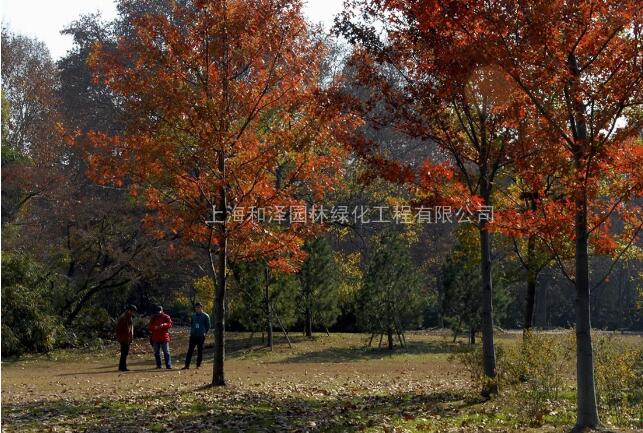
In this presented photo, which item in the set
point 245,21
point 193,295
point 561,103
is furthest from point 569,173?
point 193,295

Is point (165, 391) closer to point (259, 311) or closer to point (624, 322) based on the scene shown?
point (259, 311)

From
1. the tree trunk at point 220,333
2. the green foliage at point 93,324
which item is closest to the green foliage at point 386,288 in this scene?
the green foliage at point 93,324

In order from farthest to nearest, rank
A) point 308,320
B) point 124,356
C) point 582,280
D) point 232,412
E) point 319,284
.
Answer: point 308,320 < point 319,284 < point 124,356 < point 232,412 < point 582,280

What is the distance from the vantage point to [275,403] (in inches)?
447

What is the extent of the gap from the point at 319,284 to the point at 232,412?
66.5 ft

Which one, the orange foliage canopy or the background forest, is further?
the background forest

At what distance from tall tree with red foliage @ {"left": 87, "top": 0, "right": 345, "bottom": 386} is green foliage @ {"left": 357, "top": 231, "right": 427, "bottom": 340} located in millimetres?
13578

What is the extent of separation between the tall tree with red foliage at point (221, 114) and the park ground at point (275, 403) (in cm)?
198

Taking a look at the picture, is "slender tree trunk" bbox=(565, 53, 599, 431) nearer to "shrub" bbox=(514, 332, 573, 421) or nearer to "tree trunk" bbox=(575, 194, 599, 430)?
"tree trunk" bbox=(575, 194, 599, 430)

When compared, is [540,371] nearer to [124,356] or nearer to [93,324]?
[124,356]

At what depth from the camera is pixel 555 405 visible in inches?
433

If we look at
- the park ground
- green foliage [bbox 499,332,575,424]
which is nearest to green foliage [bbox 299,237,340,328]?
the park ground

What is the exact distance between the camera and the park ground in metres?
9.22

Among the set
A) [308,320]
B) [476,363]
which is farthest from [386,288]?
[476,363]
